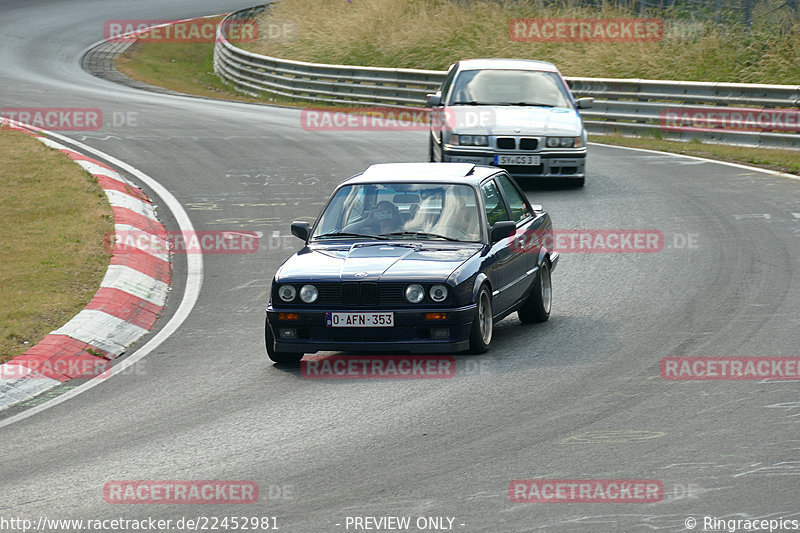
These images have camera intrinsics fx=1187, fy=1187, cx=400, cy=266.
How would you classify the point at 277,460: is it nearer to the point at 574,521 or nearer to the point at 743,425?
the point at 574,521

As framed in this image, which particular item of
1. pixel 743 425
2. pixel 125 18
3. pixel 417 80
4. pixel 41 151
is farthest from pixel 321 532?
pixel 125 18

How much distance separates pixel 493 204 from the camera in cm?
1023

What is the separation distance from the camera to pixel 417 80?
94.1ft

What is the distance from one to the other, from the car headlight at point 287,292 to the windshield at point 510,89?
30.2ft

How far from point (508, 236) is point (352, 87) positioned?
829 inches

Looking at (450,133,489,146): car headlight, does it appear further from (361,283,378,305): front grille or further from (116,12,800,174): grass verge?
(361,283,378,305): front grille

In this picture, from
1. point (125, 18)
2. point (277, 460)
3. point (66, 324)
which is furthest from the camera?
point (125, 18)
